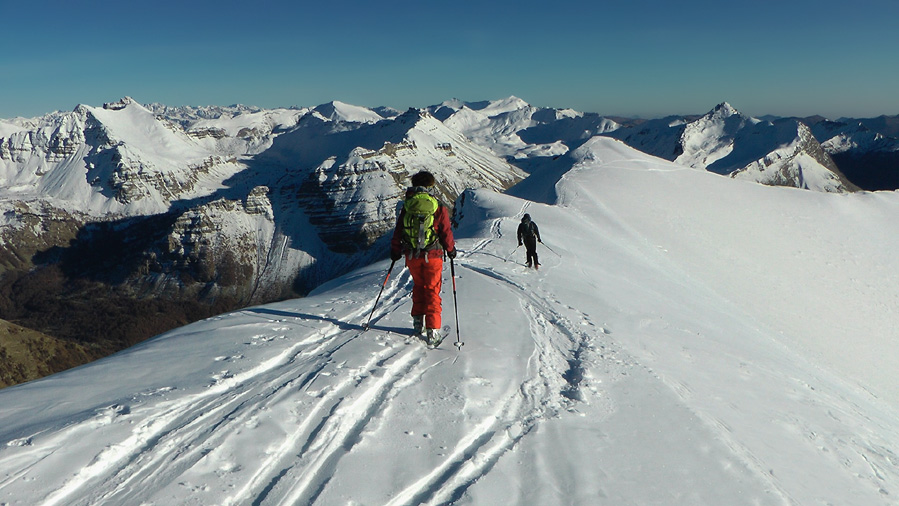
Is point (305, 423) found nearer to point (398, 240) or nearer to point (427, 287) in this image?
point (427, 287)

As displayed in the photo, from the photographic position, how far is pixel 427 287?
32.9 feet

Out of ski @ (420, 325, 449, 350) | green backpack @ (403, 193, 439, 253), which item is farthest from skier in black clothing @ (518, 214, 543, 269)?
green backpack @ (403, 193, 439, 253)

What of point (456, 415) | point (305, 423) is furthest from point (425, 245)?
point (305, 423)

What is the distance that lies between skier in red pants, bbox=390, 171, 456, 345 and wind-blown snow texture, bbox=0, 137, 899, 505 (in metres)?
0.60

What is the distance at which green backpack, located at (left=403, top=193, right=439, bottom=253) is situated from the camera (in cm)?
980

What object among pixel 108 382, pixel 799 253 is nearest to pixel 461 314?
pixel 108 382

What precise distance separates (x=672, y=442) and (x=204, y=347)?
7.89 metres

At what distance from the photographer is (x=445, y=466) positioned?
5.91 m

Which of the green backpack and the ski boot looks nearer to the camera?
the green backpack

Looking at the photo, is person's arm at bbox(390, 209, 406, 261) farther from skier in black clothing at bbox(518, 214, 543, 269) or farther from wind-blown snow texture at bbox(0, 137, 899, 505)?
skier in black clothing at bbox(518, 214, 543, 269)

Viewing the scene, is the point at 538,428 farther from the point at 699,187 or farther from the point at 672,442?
the point at 699,187

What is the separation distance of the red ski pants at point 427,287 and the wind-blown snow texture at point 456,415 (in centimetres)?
60

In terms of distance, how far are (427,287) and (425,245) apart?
0.86 m

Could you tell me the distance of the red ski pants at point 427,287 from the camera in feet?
32.5
